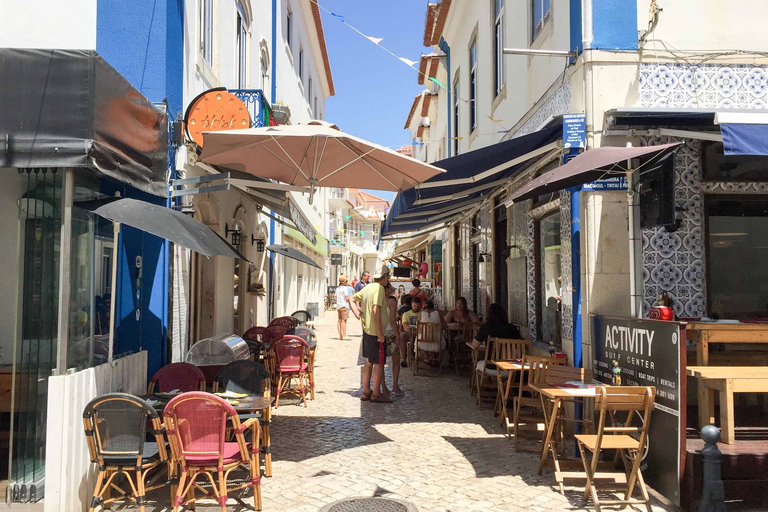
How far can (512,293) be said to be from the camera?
33.2 ft

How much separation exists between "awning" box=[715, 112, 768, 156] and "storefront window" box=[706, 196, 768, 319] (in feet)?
5.24

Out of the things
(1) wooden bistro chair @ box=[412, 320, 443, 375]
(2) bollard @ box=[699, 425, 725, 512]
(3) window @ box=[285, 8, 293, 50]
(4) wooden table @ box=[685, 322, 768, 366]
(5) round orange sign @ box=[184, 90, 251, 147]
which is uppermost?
(3) window @ box=[285, 8, 293, 50]

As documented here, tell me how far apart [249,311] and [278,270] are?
466 centimetres

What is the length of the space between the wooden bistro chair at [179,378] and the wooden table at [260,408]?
0.47m

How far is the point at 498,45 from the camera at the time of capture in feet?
34.1

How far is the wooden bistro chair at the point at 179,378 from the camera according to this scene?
5.66m

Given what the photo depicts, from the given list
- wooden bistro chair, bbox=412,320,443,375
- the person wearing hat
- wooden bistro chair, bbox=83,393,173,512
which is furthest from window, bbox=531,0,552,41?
the person wearing hat

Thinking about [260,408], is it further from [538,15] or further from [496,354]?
[538,15]

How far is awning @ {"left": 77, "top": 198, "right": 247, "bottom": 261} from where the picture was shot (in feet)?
14.6

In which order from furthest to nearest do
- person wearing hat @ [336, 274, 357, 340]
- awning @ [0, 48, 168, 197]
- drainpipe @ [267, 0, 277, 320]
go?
person wearing hat @ [336, 274, 357, 340], drainpipe @ [267, 0, 277, 320], awning @ [0, 48, 168, 197]

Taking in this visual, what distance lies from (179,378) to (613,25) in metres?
5.39

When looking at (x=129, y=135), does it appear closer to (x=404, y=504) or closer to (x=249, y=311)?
(x=404, y=504)

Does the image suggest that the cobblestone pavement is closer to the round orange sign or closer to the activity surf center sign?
the activity surf center sign

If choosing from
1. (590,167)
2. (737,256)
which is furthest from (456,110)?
(590,167)
